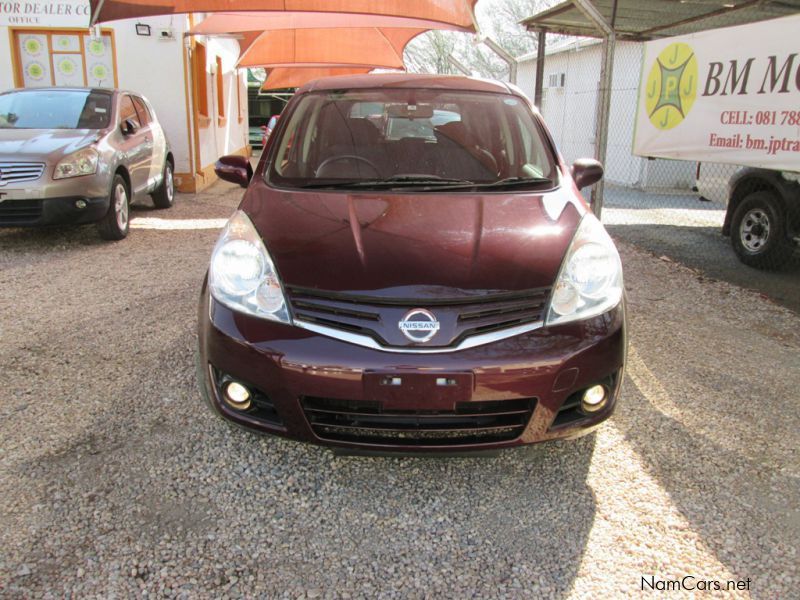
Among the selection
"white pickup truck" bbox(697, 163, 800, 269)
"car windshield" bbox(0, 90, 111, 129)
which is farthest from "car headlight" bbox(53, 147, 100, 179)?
"white pickup truck" bbox(697, 163, 800, 269)

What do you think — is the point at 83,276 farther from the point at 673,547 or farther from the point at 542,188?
the point at 673,547

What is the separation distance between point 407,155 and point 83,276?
3.65 m

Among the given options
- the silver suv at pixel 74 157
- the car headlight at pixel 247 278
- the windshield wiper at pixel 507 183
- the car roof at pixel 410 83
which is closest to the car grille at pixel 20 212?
the silver suv at pixel 74 157

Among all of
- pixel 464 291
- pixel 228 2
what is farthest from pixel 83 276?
pixel 464 291

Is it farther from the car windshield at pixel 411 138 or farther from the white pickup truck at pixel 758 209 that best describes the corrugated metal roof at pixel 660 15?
the car windshield at pixel 411 138

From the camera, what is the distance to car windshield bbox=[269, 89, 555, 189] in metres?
3.38

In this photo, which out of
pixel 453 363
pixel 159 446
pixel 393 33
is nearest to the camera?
pixel 453 363

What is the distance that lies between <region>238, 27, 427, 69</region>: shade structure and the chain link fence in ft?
13.6

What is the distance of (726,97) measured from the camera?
6.21 metres

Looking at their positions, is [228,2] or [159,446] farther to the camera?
[228,2]

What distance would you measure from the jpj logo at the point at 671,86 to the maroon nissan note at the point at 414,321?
4.77 meters

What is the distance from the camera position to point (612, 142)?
45.7 ft

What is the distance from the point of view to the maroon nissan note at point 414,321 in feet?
7.30

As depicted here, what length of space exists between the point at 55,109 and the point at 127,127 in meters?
0.77
